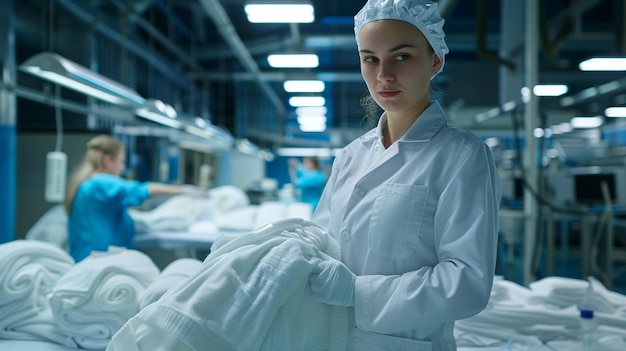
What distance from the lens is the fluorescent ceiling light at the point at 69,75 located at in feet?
9.30

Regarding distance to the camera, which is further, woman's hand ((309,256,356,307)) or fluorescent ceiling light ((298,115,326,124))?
fluorescent ceiling light ((298,115,326,124))

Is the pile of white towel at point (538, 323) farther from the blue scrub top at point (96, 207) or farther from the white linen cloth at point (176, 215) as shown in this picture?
the white linen cloth at point (176, 215)

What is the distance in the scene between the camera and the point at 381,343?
1300 millimetres

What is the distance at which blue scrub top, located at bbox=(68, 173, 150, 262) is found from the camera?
154 inches

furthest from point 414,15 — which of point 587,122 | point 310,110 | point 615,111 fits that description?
point 587,122

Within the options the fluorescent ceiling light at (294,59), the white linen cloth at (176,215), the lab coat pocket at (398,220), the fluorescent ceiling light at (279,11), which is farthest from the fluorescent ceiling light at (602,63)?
the white linen cloth at (176,215)

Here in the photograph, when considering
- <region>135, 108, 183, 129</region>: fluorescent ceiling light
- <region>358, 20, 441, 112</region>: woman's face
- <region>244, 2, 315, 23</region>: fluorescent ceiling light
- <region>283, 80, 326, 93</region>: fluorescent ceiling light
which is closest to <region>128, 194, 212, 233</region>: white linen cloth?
<region>135, 108, 183, 129</region>: fluorescent ceiling light

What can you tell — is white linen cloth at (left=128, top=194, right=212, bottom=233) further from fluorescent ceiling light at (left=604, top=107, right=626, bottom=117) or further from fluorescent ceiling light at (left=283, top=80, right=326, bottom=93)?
fluorescent ceiling light at (left=604, top=107, right=626, bottom=117)

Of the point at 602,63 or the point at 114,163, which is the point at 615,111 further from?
the point at 114,163

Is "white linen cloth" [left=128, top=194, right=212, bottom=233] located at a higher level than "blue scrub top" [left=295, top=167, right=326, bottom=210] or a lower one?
lower

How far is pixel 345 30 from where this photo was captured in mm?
9211

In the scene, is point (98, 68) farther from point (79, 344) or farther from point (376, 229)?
point (376, 229)

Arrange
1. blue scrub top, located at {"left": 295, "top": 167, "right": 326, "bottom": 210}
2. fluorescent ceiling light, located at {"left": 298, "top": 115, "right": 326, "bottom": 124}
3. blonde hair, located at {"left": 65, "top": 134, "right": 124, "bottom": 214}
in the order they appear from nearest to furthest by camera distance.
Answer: blonde hair, located at {"left": 65, "top": 134, "right": 124, "bottom": 214}
blue scrub top, located at {"left": 295, "top": 167, "right": 326, "bottom": 210}
fluorescent ceiling light, located at {"left": 298, "top": 115, "right": 326, "bottom": 124}

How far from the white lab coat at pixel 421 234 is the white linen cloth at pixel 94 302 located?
1.01 metres
